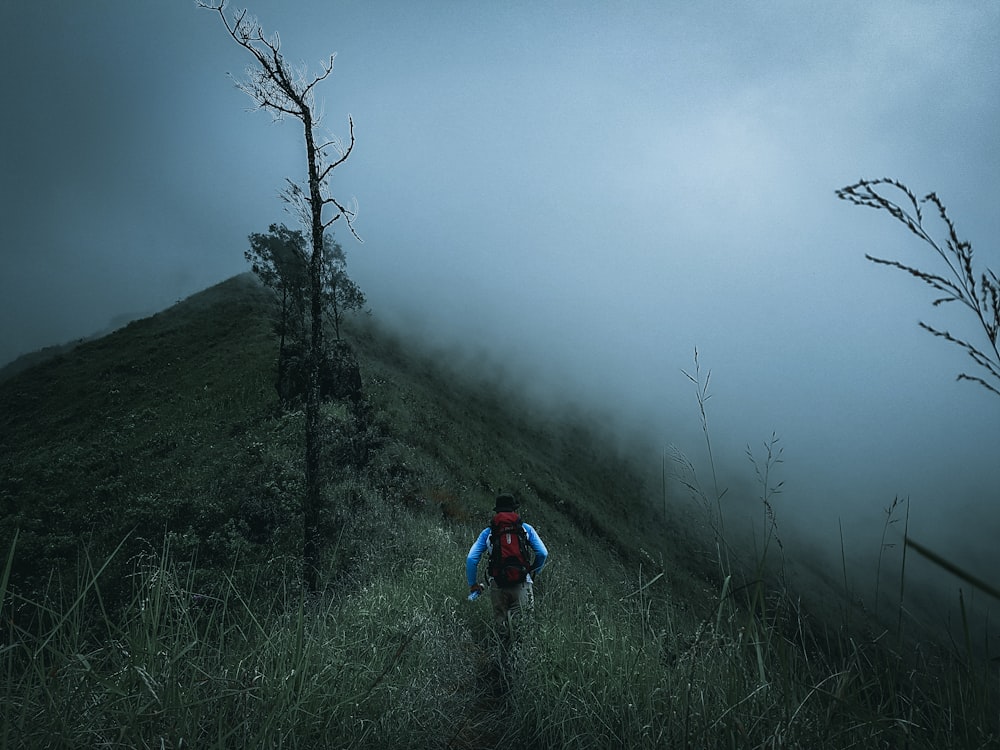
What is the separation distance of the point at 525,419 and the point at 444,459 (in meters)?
35.8

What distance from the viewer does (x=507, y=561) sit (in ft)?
17.3

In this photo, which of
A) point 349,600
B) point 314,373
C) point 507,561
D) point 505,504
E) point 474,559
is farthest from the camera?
point 314,373

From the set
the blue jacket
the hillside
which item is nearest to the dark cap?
the blue jacket

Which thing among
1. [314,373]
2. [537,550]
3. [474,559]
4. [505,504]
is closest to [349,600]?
[474,559]

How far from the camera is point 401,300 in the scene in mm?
100375

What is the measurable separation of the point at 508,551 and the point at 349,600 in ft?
5.63

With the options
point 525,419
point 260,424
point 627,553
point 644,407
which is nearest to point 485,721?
point 260,424

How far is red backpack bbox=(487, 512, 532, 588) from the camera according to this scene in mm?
5219

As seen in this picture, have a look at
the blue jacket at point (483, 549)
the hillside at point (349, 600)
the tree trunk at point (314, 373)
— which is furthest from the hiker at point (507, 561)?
the tree trunk at point (314, 373)

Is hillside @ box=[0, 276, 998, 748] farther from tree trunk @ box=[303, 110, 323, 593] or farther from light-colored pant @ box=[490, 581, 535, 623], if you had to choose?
tree trunk @ box=[303, 110, 323, 593]

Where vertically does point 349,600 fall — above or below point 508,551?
below

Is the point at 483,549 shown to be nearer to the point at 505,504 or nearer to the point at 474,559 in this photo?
the point at 474,559

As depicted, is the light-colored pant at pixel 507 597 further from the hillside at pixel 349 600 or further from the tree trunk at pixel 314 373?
the tree trunk at pixel 314 373

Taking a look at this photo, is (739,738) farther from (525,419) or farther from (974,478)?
(974,478)
